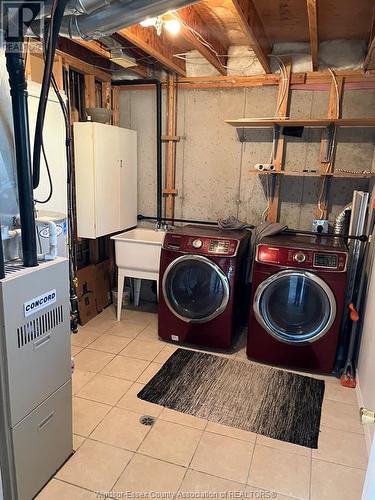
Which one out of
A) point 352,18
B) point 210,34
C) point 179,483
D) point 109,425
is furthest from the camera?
point 210,34

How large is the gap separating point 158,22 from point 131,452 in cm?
251

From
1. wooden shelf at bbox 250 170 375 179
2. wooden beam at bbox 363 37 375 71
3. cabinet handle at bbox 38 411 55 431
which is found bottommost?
cabinet handle at bbox 38 411 55 431

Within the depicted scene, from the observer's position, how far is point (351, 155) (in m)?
3.25

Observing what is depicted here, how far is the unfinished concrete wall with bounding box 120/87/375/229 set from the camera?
3266 mm

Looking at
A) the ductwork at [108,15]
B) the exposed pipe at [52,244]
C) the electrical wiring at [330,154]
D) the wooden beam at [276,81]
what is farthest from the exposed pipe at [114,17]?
the electrical wiring at [330,154]

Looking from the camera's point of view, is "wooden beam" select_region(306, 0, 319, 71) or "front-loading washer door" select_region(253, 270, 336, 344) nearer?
"wooden beam" select_region(306, 0, 319, 71)

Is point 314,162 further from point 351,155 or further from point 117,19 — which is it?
point 117,19

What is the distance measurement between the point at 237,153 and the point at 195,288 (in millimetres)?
1408

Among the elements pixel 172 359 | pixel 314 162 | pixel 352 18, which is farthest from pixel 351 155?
pixel 172 359

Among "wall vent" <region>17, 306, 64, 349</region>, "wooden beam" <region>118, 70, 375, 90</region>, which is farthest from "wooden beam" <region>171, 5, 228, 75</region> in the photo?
"wall vent" <region>17, 306, 64, 349</region>

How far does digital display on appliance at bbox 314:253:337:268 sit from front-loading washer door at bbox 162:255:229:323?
697 mm

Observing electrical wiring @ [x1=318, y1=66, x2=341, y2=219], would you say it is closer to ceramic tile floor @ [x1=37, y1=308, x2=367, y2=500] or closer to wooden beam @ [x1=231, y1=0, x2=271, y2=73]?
wooden beam @ [x1=231, y1=0, x2=271, y2=73]

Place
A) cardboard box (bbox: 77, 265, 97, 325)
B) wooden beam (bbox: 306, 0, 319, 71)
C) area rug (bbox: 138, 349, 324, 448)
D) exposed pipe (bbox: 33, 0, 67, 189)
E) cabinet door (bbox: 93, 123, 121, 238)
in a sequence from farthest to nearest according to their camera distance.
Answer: cardboard box (bbox: 77, 265, 97, 325) < cabinet door (bbox: 93, 123, 121, 238) < area rug (bbox: 138, 349, 324, 448) < wooden beam (bbox: 306, 0, 319, 71) < exposed pipe (bbox: 33, 0, 67, 189)

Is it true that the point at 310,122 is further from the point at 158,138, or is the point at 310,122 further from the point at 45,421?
the point at 45,421
